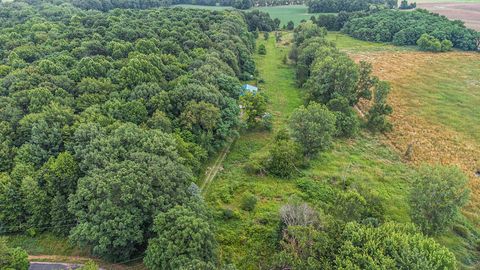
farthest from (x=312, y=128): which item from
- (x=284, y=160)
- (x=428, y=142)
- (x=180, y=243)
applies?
(x=180, y=243)

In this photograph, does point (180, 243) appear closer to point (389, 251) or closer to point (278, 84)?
point (389, 251)

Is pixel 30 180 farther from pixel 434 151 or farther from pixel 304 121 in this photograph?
pixel 434 151

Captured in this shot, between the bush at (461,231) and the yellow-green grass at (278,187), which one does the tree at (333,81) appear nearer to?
the yellow-green grass at (278,187)

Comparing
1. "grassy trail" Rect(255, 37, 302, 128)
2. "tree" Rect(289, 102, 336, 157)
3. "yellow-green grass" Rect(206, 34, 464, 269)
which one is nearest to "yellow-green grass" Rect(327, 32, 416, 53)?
"grassy trail" Rect(255, 37, 302, 128)

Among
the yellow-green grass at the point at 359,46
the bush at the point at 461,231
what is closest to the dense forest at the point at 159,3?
the yellow-green grass at the point at 359,46

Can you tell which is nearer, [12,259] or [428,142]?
[12,259]
